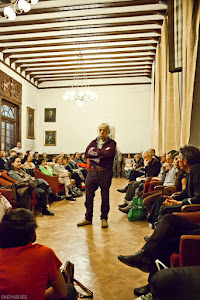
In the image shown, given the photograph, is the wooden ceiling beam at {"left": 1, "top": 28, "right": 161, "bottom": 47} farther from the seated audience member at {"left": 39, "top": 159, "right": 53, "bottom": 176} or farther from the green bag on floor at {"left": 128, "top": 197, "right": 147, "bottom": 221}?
the green bag on floor at {"left": 128, "top": 197, "right": 147, "bottom": 221}

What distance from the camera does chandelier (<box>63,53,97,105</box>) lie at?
11070 millimetres

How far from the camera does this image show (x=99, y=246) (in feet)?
10.8

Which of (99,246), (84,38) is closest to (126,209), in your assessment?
(99,246)

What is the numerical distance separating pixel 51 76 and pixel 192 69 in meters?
11.0

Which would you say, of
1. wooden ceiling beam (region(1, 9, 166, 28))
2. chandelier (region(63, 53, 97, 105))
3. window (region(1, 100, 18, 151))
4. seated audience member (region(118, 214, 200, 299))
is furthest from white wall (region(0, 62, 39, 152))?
seated audience member (region(118, 214, 200, 299))

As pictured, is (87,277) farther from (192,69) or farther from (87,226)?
(192,69)

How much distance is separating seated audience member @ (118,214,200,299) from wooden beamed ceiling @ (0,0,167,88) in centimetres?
678

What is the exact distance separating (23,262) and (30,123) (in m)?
13.0

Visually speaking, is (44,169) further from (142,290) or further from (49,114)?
(49,114)

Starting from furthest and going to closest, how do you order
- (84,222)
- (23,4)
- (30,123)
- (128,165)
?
1. (30,123)
2. (128,165)
3. (23,4)
4. (84,222)

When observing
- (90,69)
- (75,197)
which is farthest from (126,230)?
(90,69)

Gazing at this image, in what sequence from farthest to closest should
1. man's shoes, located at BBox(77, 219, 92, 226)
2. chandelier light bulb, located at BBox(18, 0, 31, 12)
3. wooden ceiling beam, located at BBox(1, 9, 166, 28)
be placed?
wooden ceiling beam, located at BBox(1, 9, 166, 28) → chandelier light bulb, located at BBox(18, 0, 31, 12) → man's shoes, located at BBox(77, 219, 92, 226)

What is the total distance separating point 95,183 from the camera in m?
4.21

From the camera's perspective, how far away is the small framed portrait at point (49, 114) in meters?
14.6
